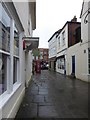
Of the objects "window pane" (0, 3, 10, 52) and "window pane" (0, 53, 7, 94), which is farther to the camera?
"window pane" (0, 53, 7, 94)

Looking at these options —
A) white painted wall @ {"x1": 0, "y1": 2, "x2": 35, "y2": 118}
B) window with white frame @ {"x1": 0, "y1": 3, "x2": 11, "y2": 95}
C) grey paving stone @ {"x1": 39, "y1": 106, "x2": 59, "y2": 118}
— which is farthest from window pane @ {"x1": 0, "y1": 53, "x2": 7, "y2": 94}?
grey paving stone @ {"x1": 39, "y1": 106, "x2": 59, "y2": 118}

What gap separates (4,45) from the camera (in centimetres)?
488

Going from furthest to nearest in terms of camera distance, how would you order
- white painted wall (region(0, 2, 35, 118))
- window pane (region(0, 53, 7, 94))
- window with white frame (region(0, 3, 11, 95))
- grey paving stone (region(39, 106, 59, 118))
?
grey paving stone (region(39, 106, 59, 118)) → window pane (region(0, 53, 7, 94)) → window with white frame (region(0, 3, 11, 95)) → white painted wall (region(0, 2, 35, 118))

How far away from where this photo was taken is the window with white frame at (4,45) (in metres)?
4.64

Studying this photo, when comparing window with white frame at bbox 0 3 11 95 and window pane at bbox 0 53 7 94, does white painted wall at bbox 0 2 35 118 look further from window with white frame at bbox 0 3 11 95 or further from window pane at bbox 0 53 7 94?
window with white frame at bbox 0 3 11 95

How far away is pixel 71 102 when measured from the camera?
785 centimetres

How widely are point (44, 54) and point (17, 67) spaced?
66731 mm

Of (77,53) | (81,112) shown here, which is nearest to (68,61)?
(77,53)

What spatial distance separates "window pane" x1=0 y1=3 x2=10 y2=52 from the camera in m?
4.56

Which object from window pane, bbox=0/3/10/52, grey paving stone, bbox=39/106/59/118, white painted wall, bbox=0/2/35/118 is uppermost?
window pane, bbox=0/3/10/52

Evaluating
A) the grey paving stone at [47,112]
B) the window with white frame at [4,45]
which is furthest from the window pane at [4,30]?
the grey paving stone at [47,112]

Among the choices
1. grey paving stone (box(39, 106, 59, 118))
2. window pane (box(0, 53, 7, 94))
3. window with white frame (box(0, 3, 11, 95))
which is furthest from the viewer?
grey paving stone (box(39, 106, 59, 118))

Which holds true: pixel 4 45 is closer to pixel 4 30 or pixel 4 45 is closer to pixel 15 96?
pixel 4 30

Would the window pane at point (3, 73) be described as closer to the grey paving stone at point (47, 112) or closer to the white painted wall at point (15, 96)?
the white painted wall at point (15, 96)
